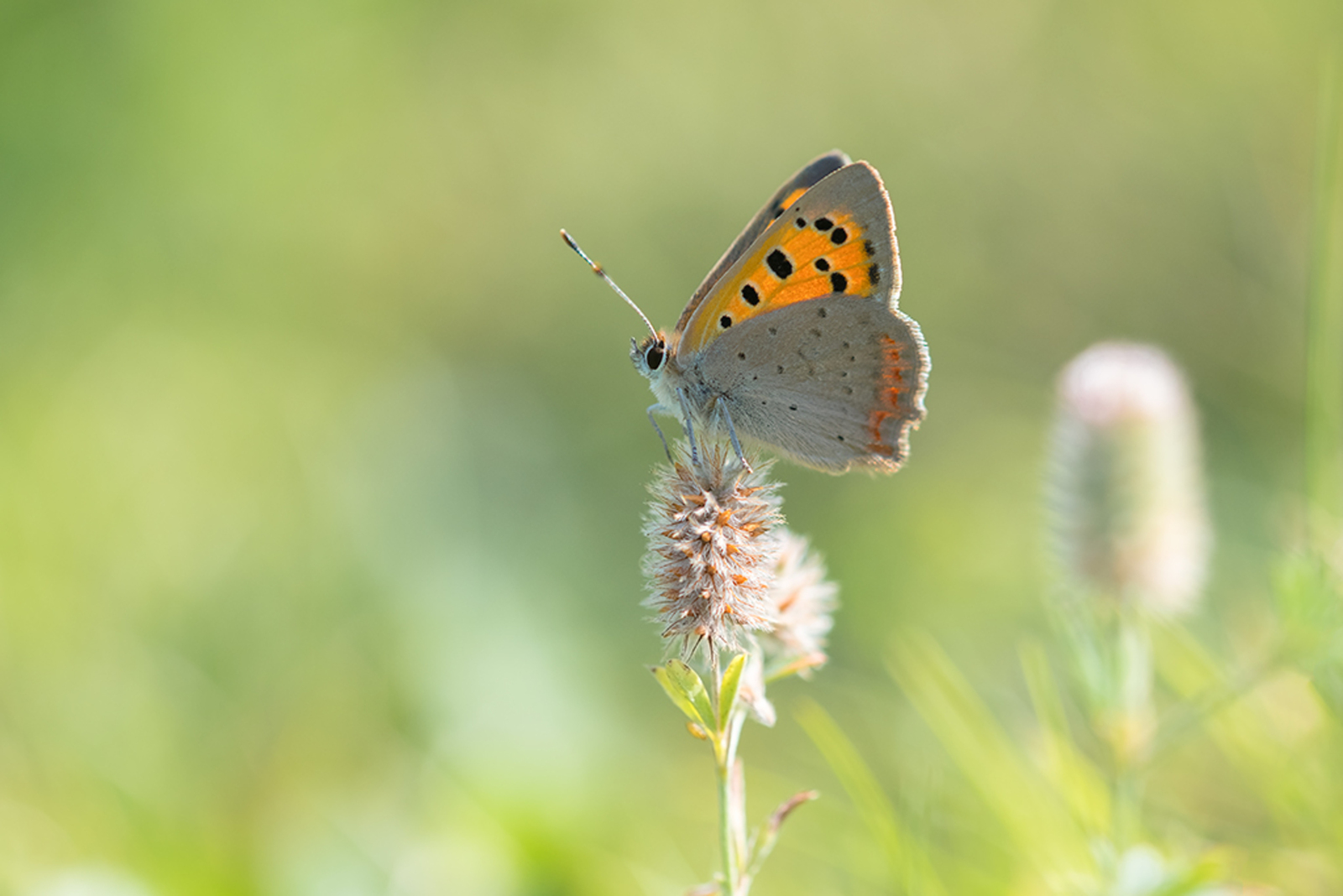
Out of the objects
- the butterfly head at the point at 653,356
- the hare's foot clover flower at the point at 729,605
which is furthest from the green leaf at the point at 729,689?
the butterfly head at the point at 653,356

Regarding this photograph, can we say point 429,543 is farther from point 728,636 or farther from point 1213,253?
point 1213,253

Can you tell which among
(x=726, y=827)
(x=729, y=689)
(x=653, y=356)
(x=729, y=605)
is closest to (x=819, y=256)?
(x=653, y=356)

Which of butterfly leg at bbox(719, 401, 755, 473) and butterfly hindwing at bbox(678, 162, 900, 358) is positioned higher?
butterfly hindwing at bbox(678, 162, 900, 358)

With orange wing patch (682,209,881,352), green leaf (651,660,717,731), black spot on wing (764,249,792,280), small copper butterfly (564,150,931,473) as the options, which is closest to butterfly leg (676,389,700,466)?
small copper butterfly (564,150,931,473)

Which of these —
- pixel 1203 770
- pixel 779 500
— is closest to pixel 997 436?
pixel 1203 770

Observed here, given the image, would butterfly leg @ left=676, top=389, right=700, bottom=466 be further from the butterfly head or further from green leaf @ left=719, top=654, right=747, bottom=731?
green leaf @ left=719, top=654, right=747, bottom=731

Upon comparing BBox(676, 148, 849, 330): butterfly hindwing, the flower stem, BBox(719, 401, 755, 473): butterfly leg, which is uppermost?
BBox(676, 148, 849, 330): butterfly hindwing
